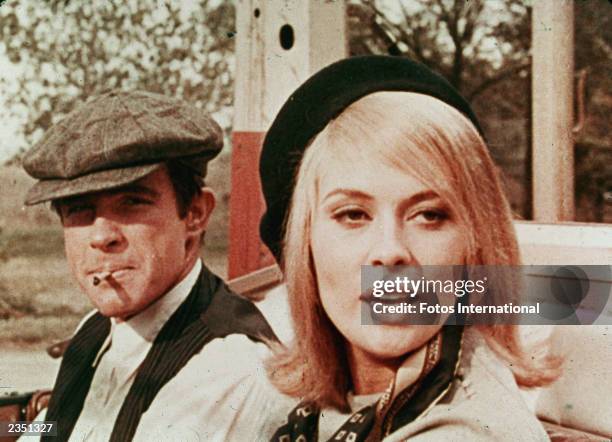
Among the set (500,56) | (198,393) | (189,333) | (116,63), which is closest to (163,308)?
(189,333)

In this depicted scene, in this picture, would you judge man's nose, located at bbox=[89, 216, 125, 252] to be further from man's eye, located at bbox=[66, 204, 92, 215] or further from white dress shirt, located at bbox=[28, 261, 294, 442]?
white dress shirt, located at bbox=[28, 261, 294, 442]

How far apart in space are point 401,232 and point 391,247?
35 mm

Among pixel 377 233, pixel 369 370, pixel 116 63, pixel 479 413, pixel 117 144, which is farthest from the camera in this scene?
pixel 116 63

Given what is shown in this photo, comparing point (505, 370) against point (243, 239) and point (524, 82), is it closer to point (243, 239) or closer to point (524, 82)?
point (524, 82)

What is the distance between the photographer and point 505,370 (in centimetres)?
154

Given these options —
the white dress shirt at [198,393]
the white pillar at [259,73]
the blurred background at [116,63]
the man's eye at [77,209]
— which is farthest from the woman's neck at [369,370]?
the man's eye at [77,209]

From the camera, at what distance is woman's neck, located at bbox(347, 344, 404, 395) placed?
1620 millimetres

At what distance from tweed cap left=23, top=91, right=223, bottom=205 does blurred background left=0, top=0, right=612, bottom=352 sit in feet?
0.21

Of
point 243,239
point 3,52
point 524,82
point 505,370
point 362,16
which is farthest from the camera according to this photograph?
point 3,52

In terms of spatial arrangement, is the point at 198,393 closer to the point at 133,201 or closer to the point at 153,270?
the point at 153,270

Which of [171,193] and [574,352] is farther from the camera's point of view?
[171,193]

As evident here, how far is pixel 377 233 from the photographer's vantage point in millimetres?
1562

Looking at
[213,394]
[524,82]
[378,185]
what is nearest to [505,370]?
[378,185]

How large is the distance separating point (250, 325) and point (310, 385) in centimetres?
25
